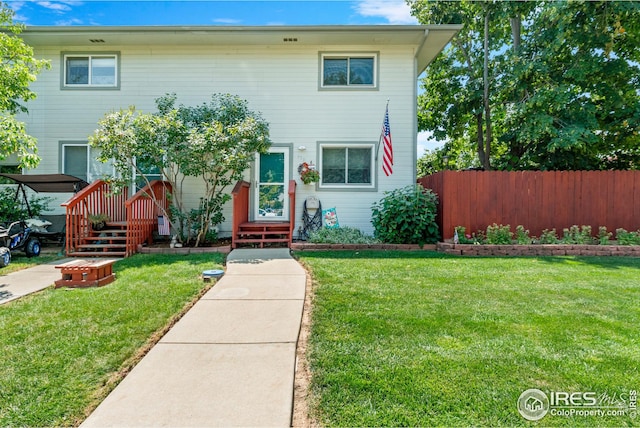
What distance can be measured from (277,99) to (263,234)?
3648mm

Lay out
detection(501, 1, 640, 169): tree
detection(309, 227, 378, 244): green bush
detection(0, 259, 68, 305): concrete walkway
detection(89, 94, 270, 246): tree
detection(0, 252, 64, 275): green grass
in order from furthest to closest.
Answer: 1. detection(501, 1, 640, 169): tree
2. detection(309, 227, 378, 244): green bush
3. detection(89, 94, 270, 246): tree
4. detection(0, 252, 64, 275): green grass
5. detection(0, 259, 68, 305): concrete walkway

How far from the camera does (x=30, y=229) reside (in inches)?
283

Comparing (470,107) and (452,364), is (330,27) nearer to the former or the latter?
(470,107)

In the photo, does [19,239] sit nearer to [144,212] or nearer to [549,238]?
[144,212]

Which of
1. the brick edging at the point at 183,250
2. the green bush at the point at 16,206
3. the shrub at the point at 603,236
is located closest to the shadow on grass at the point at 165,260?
the brick edging at the point at 183,250

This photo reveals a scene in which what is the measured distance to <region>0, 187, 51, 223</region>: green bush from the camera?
7855mm

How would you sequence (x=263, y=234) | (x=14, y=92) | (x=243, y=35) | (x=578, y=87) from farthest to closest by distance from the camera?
(x=578, y=87) < (x=243, y=35) < (x=263, y=234) < (x=14, y=92)

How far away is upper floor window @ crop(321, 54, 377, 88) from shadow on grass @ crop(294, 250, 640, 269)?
468 cm

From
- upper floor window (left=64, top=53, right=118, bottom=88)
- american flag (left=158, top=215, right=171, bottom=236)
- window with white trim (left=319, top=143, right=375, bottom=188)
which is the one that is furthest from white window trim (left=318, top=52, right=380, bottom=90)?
upper floor window (left=64, top=53, right=118, bottom=88)

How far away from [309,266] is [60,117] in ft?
26.9

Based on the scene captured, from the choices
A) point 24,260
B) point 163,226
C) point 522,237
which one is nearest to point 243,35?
point 163,226

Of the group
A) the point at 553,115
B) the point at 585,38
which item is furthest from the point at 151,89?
the point at 585,38

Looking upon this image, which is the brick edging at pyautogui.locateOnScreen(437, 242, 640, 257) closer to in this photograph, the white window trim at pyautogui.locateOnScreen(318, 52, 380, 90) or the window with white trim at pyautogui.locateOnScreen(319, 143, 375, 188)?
the window with white trim at pyautogui.locateOnScreen(319, 143, 375, 188)

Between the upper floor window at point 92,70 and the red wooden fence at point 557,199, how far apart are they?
8.92 meters
